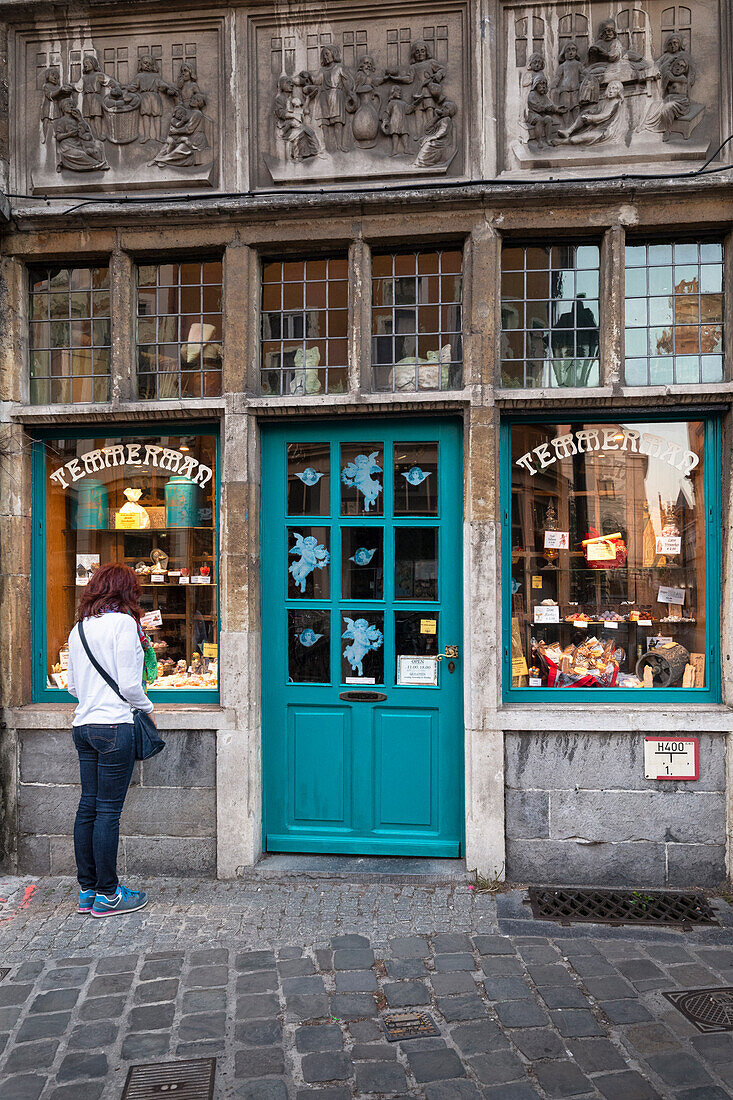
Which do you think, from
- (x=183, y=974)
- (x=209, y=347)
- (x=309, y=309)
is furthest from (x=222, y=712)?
(x=309, y=309)

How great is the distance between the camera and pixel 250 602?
4.98 metres

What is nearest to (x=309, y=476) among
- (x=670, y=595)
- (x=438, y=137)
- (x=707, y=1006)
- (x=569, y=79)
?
(x=438, y=137)

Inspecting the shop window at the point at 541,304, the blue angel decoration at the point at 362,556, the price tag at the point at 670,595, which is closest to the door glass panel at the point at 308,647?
the blue angel decoration at the point at 362,556

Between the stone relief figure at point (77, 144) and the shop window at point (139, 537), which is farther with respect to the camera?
the shop window at point (139, 537)

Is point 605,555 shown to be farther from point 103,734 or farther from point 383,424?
point 103,734

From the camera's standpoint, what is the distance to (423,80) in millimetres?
4867

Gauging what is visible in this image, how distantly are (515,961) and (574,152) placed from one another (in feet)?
16.1

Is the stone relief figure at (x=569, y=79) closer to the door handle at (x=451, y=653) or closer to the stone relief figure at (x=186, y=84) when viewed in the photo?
the stone relief figure at (x=186, y=84)

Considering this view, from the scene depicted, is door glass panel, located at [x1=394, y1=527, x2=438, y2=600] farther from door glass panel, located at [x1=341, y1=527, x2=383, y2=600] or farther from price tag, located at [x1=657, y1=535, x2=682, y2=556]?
price tag, located at [x1=657, y1=535, x2=682, y2=556]

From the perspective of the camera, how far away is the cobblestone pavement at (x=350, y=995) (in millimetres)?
2934

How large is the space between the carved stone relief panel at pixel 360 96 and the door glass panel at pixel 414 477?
182 centimetres

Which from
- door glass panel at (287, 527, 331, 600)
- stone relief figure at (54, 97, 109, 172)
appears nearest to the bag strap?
door glass panel at (287, 527, 331, 600)

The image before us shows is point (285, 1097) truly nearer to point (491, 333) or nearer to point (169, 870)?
Result: point (169, 870)

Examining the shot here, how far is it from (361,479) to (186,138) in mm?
2614
